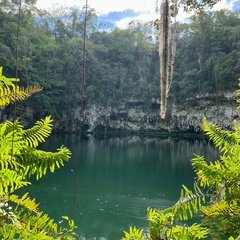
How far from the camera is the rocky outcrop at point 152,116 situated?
30.2m

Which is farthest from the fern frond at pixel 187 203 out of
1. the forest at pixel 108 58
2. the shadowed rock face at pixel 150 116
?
the shadowed rock face at pixel 150 116

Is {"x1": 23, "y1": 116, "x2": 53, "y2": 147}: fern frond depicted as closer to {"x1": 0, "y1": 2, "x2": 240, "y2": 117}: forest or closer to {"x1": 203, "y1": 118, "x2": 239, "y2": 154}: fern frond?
{"x1": 203, "y1": 118, "x2": 239, "y2": 154}: fern frond

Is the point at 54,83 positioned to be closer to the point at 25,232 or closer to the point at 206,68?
the point at 206,68

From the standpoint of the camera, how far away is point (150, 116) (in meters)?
35.2

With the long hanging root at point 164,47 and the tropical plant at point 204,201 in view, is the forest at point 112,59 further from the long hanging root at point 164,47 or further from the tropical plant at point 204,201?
the tropical plant at point 204,201

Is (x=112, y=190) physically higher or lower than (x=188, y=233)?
→ lower

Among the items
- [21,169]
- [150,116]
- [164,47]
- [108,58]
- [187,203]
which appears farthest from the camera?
[108,58]

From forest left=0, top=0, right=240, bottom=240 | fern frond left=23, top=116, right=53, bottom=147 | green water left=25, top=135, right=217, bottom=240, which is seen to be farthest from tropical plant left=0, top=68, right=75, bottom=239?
forest left=0, top=0, right=240, bottom=240

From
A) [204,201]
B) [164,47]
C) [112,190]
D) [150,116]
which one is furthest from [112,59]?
[204,201]

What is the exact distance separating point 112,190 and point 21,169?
1078cm

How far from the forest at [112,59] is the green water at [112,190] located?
1264 cm

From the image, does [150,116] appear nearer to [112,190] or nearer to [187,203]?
[112,190]

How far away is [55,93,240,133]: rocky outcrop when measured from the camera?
30156 millimetres

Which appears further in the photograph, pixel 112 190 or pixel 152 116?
pixel 152 116
